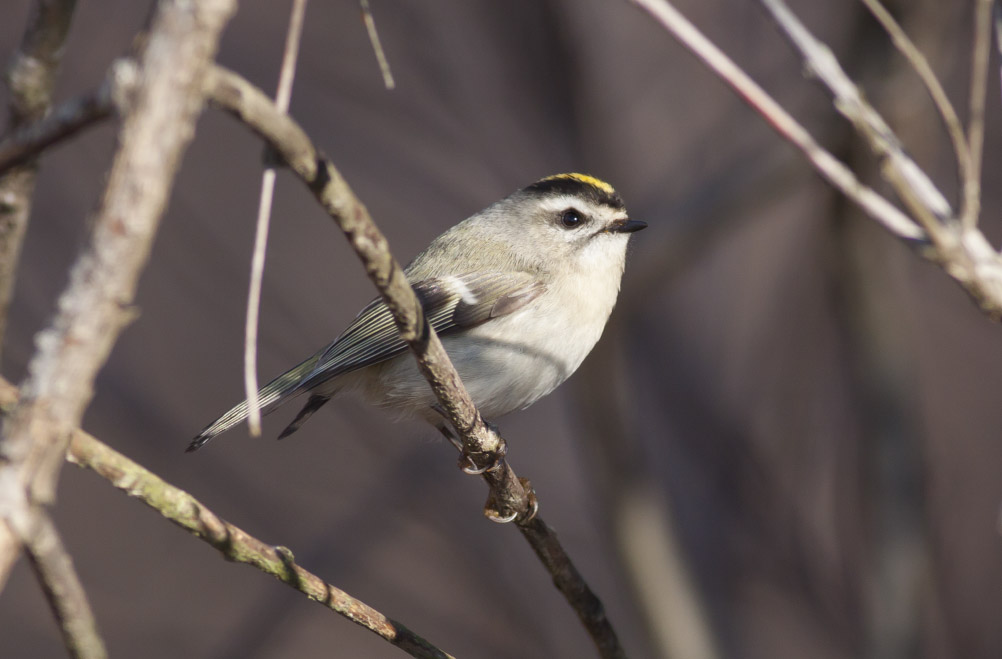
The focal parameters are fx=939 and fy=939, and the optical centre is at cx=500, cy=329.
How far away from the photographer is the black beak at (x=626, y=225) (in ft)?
6.82

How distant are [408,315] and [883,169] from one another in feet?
1.59

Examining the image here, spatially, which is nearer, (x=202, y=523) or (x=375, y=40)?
(x=202, y=523)

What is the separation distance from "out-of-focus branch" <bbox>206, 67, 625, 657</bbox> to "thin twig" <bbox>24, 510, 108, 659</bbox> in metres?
0.29

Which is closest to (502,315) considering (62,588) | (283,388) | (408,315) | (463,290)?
(463,290)

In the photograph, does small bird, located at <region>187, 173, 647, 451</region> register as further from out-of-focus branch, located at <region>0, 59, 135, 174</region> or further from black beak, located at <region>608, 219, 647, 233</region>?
out-of-focus branch, located at <region>0, 59, 135, 174</region>

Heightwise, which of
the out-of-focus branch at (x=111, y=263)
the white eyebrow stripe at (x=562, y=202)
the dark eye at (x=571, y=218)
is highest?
the white eyebrow stripe at (x=562, y=202)

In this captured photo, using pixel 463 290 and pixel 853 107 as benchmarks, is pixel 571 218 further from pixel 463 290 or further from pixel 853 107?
pixel 853 107

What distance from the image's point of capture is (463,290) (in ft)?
6.56

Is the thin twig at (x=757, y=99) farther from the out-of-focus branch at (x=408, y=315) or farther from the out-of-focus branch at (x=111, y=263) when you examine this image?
the out-of-focus branch at (x=111, y=263)

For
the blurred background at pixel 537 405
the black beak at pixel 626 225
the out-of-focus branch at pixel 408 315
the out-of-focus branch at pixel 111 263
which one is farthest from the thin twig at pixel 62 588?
the blurred background at pixel 537 405

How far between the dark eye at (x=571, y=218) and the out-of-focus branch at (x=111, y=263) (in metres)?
1.60

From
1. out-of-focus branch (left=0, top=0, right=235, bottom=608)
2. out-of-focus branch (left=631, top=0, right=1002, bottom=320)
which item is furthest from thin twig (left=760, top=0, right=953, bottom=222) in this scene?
out-of-focus branch (left=0, top=0, right=235, bottom=608)

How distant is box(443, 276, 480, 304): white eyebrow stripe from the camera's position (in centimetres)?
197

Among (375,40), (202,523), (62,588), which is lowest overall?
(62,588)
